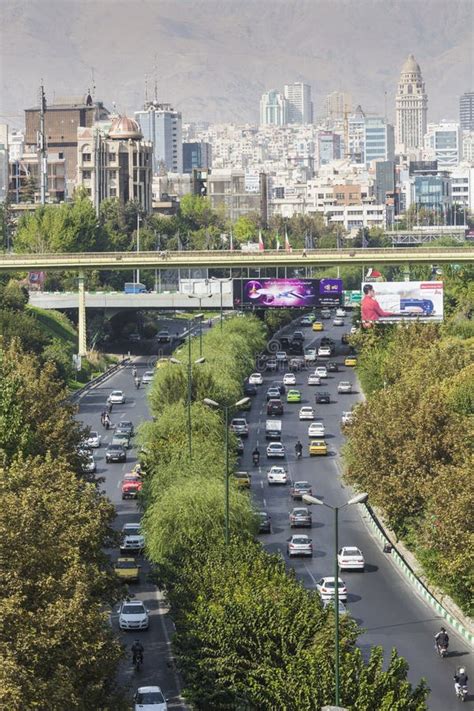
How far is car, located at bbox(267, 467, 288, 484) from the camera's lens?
7344 centimetres

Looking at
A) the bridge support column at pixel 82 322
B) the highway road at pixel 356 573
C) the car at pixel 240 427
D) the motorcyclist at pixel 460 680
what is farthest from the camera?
the bridge support column at pixel 82 322

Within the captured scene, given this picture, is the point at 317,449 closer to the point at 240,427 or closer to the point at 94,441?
the point at 240,427

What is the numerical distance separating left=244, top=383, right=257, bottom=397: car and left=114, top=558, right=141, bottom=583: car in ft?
153

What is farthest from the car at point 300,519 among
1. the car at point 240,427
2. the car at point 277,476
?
the car at point 240,427

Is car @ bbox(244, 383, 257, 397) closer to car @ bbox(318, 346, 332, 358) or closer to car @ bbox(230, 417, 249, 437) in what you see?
car @ bbox(230, 417, 249, 437)

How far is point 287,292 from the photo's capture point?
395ft

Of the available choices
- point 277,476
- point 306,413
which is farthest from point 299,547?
point 306,413

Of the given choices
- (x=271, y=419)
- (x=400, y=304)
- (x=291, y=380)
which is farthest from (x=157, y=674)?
(x=400, y=304)

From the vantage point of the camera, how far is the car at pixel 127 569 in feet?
179

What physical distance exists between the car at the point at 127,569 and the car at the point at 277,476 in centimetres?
1833

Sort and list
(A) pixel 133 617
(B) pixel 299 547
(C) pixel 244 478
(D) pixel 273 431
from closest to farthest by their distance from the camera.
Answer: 1. (A) pixel 133 617
2. (B) pixel 299 547
3. (C) pixel 244 478
4. (D) pixel 273 431

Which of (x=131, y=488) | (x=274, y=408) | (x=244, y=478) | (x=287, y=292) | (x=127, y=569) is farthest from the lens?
(x=287, y=292)

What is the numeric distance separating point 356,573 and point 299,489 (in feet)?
44.5

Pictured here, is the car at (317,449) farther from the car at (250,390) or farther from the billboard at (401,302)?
the billboard at (401,302)
